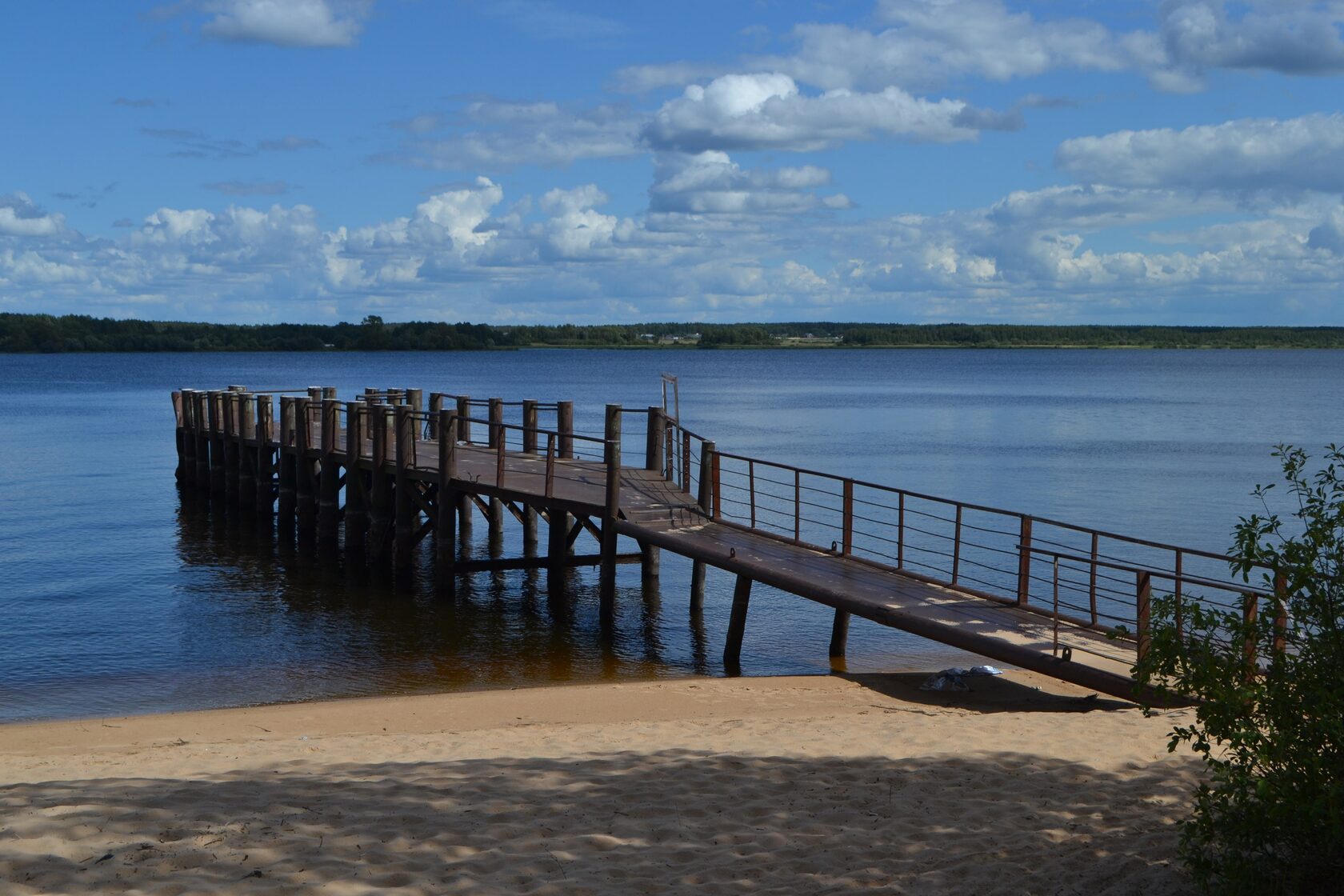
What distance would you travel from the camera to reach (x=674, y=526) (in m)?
17.1

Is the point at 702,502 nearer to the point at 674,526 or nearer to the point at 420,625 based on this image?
the point at 674,526

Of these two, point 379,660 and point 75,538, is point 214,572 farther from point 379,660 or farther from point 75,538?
point 379,660

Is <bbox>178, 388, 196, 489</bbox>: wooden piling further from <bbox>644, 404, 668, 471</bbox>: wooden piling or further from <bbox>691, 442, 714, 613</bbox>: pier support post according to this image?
<bbox>691, 442, 714, 613</bbox>: pier support post

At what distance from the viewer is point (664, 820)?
24.8 feet

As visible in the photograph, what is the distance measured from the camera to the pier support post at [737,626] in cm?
1636

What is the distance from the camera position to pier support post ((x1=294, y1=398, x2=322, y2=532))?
986 inches

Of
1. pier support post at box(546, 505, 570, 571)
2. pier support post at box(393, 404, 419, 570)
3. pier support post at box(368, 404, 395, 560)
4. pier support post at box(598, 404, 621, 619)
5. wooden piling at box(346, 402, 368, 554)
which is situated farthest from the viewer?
wooden piling at box(346, 402, 368, 554)

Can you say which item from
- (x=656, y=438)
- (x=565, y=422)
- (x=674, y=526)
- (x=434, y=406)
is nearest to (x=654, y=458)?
(x=656, y=438)

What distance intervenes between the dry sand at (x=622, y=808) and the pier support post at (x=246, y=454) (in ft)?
57.1

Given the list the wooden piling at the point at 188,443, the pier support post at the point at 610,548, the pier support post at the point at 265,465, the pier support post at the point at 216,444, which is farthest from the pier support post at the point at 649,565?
the wooden piling at the point at 188,443

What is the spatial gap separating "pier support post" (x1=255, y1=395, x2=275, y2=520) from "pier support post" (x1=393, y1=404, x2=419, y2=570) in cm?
743

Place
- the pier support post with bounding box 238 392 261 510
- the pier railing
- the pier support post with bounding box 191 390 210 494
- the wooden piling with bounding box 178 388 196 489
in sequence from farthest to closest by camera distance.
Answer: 1. the wooden piling with bounding box 178 388 196 489
2. the pier support post with bounding box 191 390 210 494
3. the pier support post with bounding box 238 392 261 510
4. the pier railing

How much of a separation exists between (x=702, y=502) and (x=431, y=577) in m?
6.95

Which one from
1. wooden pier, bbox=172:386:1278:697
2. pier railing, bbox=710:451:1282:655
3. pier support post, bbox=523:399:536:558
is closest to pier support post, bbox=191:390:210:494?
wooden pier, bbox=172:386:1278:697
